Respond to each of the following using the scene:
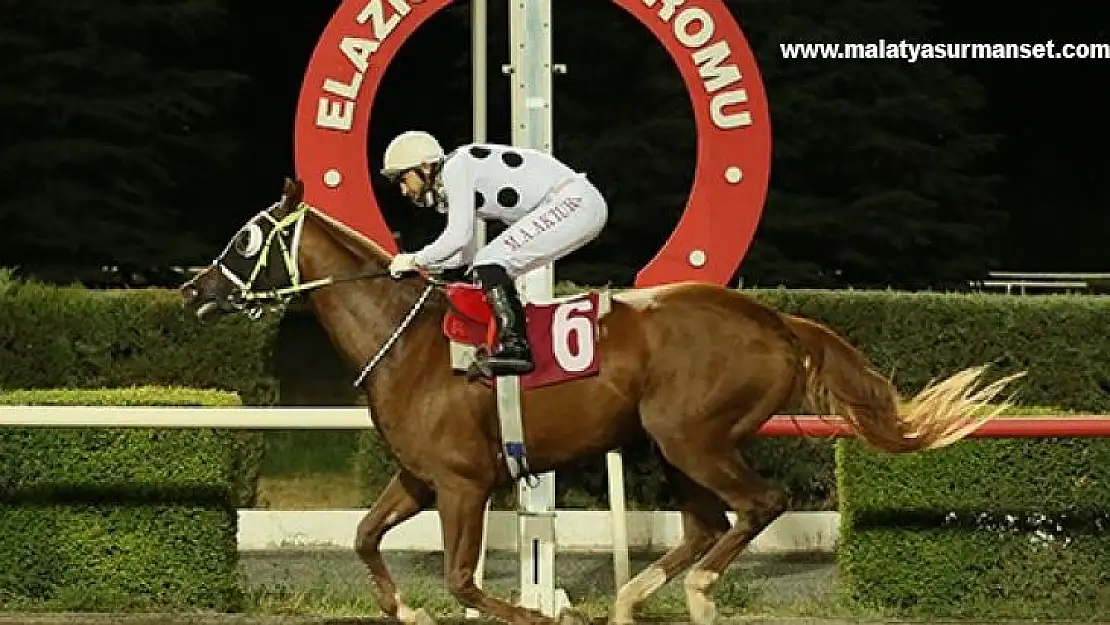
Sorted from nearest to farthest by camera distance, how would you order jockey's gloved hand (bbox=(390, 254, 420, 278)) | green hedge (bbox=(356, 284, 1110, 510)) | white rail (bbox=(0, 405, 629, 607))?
1. jockey's gloved hand (bbox=(390, 254, 420, 278))
2. white rail (bbox=(0, 405, 629, 607))
3. green hedge (bbox=(356, 284, 1110, 510))

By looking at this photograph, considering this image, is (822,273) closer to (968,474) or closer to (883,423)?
(968,474)

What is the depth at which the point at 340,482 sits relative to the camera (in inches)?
459

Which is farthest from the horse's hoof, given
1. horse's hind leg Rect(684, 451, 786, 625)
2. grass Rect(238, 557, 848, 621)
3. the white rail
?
grass Rect(238, 557, 848, 621)

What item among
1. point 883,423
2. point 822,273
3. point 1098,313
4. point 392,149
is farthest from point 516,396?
point 822,273

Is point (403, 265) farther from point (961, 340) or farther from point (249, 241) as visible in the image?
point (961, 340)

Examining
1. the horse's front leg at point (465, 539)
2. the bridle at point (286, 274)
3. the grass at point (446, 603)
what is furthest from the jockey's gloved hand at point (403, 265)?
the grass at point (446, 603)

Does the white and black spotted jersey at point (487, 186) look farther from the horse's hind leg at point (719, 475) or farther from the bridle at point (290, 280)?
the horse's hind leg at point (719, 475)

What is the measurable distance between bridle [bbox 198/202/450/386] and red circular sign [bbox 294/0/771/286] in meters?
1.19

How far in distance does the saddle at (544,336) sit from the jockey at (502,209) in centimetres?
10

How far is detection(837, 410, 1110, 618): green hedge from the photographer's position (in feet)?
23.5

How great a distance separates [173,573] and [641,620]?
1.95 m

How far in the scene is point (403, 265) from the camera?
5.94 metres

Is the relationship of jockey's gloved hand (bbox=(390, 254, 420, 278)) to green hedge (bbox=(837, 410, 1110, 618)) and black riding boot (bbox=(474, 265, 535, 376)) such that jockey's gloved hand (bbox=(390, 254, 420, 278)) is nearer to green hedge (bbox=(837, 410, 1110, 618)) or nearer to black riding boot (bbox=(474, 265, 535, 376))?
black riding boot (bbox=(474, 265, 535, 376))

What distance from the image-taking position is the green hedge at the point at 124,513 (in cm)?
714
